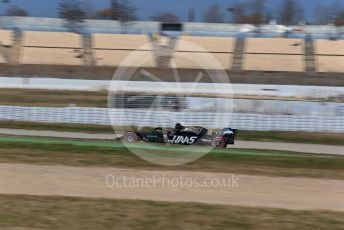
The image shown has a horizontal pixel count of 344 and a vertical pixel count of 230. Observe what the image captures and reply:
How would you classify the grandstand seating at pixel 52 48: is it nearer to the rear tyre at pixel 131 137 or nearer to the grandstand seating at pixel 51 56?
the grandstand seating at pixel 51 56

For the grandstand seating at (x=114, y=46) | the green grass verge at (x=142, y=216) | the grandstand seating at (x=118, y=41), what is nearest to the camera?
the green grass verge at (x=142, y=216)

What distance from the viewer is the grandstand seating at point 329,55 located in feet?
188

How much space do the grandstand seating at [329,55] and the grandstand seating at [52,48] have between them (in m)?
25.4

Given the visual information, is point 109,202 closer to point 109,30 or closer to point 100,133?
point 100,133

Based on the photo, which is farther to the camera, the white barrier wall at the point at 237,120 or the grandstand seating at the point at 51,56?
the grandstand seating at the point at 51,56

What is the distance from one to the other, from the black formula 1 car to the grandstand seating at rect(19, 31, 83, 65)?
40981 mm

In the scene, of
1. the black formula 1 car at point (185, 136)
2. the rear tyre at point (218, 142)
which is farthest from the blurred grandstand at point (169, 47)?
the rear tyre at point (218, 142)

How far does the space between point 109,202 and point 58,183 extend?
172cm

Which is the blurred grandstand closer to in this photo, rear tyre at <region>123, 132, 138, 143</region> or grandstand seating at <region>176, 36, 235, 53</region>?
grandstand seating at <region>176, 36, 235, 53</region>

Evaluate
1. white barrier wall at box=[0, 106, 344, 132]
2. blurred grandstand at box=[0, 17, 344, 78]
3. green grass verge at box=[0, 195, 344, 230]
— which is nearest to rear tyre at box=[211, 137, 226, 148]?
white barrier wall at box=[0, 106, 344, 132]

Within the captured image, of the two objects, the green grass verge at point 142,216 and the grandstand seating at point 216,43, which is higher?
the grandstand seating at point 216,43

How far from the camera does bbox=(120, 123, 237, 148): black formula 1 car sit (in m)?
17.1

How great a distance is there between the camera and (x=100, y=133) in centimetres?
2275

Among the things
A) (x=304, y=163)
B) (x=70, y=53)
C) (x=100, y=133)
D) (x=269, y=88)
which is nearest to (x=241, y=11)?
(x=70, y=53)
